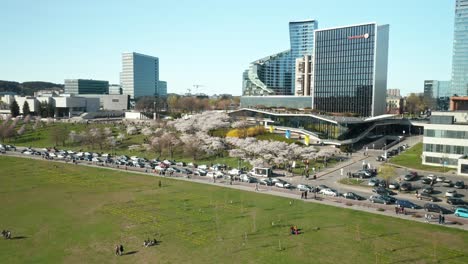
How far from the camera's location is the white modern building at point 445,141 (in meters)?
69.7

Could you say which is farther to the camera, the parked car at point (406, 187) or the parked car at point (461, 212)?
the parked car at point (406, 187)

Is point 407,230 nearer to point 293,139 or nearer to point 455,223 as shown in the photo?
point 455,223

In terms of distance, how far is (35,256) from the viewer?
107ft

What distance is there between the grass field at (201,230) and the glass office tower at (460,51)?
548ft

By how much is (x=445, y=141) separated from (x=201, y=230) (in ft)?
180

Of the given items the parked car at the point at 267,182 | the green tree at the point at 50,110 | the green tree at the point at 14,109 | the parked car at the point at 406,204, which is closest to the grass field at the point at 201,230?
the parked car at the point at 406,204

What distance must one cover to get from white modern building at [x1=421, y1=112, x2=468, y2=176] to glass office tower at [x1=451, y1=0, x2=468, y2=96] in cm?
12422

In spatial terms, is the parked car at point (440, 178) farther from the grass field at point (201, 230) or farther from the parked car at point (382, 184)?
the grass field at point (201, 230)

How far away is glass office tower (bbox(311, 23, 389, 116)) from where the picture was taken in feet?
418

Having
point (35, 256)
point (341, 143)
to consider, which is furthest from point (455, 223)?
point (341, 143)

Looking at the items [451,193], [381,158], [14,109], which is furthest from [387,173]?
[14,109]

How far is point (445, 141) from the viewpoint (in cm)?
7112

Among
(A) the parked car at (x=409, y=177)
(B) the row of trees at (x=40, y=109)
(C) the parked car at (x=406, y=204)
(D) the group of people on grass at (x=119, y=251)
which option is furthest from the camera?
(B) the row of trees at (x=40, y=109)

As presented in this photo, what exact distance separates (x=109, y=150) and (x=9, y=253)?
2703 inches
